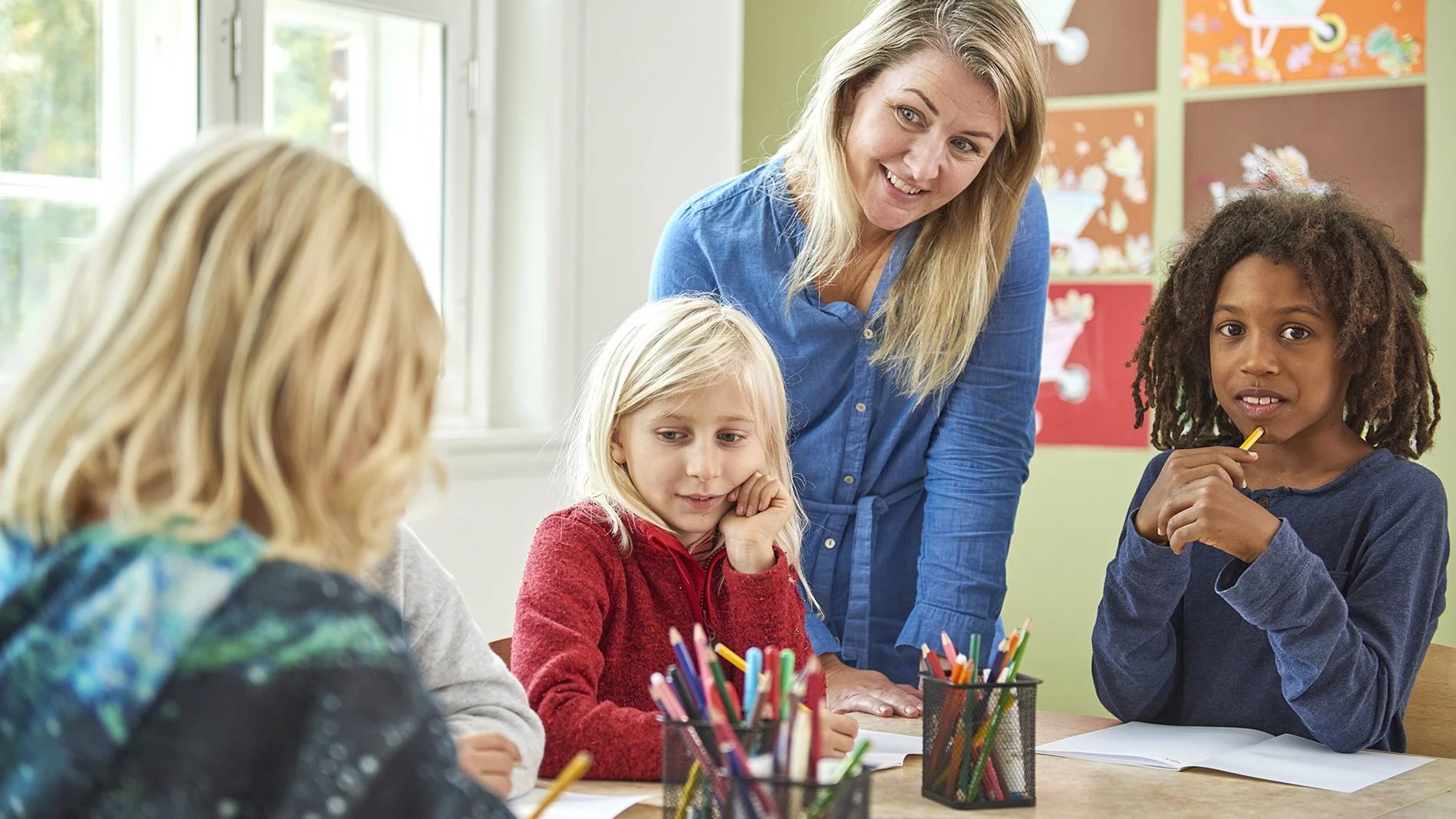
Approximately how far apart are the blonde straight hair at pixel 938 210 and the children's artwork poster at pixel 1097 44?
1533mm

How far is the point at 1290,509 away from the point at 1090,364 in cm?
169

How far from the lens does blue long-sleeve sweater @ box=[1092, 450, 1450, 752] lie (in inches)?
57.3

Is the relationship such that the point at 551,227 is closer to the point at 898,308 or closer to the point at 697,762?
the point at 898,308

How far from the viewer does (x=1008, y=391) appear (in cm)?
184

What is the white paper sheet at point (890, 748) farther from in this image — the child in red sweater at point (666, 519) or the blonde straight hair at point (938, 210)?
the blonde straight hair at point (938, 210)

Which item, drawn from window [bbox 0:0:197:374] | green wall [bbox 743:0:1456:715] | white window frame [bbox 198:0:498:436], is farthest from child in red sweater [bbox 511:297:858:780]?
green wall [bbox 743:0:1456:715]

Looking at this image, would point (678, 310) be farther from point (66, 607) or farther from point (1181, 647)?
point (66, 607)

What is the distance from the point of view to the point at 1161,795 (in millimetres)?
1237

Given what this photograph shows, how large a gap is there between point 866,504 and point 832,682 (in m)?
0.26

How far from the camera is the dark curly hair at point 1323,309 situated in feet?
5.40

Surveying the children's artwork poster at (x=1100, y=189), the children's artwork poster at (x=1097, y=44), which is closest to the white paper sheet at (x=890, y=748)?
the children's artwork poster at (x=1100, y=189)

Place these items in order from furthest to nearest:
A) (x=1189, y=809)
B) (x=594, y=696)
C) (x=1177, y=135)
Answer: (x=1177, y=135) < (x=594, y=696) < (x=1189, y=809)

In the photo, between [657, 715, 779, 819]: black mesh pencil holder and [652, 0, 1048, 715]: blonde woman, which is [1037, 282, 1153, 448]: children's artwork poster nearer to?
[652, 0, 1048, 715]: blonde woman

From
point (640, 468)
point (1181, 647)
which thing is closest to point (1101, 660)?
point (1181, 647)
